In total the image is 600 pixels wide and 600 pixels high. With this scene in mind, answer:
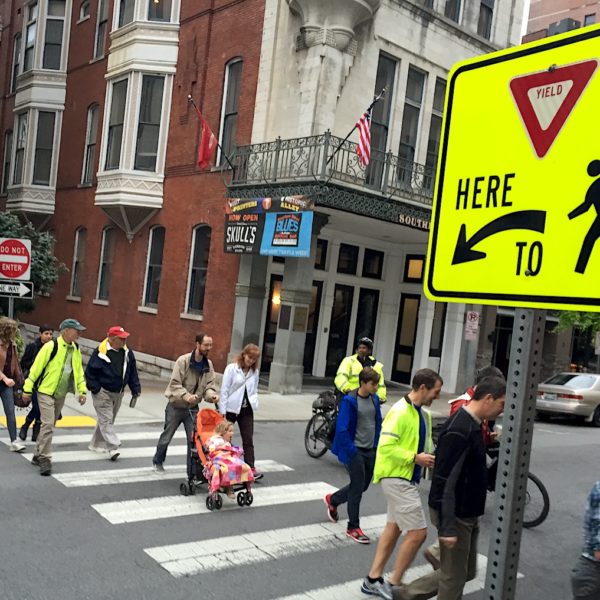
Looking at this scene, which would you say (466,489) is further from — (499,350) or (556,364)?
(556,364)

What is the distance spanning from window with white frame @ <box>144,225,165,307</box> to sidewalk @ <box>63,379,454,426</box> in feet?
10.8

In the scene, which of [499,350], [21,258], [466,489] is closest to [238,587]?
[466,489]

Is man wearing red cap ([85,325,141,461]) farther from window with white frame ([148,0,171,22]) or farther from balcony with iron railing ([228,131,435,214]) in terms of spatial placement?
window with white frame ([148,0,171,22])

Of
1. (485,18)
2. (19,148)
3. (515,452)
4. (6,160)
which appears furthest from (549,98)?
(6,160)

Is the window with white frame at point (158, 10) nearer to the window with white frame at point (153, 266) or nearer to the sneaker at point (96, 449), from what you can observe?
the window with white frame at point (153, 266)

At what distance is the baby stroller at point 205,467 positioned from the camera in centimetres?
759

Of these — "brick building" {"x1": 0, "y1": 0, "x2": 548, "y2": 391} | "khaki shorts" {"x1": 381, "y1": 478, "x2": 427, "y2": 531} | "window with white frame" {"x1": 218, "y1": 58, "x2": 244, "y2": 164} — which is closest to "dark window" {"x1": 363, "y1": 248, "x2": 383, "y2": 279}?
"brick building" {"x1": 0, "y1": 0, "x2": 548, "y2": 391}

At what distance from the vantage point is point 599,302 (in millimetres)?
1827

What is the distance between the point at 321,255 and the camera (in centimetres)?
1995

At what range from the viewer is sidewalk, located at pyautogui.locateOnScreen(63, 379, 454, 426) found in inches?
494

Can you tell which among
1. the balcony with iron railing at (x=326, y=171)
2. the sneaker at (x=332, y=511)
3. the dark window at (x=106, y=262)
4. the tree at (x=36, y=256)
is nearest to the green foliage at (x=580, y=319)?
the balcony with iron railing at (x=326, y=171)

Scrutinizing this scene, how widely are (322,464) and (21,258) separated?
6827mm

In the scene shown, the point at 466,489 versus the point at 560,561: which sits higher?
the point at 466,489

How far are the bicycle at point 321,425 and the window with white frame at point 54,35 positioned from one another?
20407 mm
